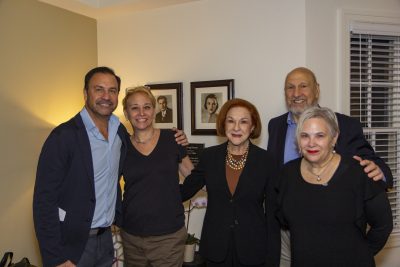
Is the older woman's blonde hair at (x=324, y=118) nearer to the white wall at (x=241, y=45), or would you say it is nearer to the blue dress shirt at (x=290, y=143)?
the blue dress shirt at (x=290, y=143)

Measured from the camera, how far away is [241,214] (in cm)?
190

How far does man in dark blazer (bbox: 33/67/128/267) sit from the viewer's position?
1.75 meters

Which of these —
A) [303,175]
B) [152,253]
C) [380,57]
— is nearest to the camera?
[303,175]

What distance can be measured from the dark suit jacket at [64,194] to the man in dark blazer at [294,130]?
3.38 feet

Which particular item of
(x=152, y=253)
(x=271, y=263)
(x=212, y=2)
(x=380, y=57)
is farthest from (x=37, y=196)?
(x=380, y=57)

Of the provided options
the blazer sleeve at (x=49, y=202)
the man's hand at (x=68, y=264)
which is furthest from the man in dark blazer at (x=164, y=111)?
the man's hand at (x=68, y=264)

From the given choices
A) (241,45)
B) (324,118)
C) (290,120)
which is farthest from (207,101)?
(324,118)

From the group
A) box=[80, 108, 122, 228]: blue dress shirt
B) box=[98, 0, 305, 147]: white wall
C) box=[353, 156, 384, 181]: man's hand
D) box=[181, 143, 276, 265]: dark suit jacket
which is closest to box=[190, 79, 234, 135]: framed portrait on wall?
box=[98, 0, 305, 147]: white wall

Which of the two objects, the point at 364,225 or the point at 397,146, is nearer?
the point at 364,225

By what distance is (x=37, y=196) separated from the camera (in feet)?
5.74

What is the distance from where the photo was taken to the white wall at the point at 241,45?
279 cm

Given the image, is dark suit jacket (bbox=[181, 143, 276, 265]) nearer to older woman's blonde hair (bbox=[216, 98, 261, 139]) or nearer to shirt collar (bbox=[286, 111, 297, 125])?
older woman's blonde hair (bbox=[216, 98, 261, 139])

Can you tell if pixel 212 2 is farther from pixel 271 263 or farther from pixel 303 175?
pixel 271 263

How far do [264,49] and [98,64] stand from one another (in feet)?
5.80
